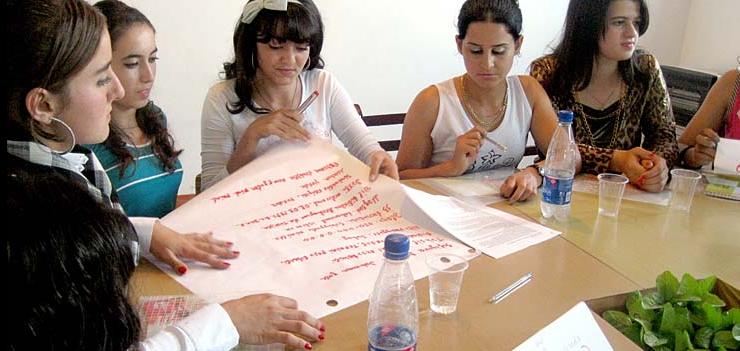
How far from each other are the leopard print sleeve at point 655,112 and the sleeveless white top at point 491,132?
15.8 inches

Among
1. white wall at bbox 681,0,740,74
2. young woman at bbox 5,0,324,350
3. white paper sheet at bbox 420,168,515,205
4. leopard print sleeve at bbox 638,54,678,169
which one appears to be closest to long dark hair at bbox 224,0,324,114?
white paper sheet at bbox 420,168,515,205

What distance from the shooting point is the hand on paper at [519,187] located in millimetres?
1578

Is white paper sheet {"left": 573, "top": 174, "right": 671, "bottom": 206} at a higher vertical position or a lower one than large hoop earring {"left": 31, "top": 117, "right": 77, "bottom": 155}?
lower

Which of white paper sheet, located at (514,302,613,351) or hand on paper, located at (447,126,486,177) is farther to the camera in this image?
hand on paper, located at (447,126,486,177)

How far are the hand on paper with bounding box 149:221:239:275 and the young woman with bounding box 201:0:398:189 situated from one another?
1.50ft

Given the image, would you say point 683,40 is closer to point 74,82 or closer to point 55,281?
point 74,82

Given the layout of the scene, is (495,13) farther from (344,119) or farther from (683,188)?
(683,188)

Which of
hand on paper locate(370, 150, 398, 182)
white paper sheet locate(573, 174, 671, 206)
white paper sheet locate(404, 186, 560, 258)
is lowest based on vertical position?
white paper sheet locate(573, 174, 671, 206)

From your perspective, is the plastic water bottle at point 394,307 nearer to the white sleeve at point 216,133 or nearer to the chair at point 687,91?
the white sleeve at point 216,133

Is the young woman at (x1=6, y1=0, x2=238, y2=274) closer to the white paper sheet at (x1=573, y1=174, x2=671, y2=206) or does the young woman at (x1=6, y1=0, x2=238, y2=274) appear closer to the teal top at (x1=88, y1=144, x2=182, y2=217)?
the teal top at (x1=88, y1=144, x2=182, y2=217)

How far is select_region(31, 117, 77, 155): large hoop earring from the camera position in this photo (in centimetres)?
106

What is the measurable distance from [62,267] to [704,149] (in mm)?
1724

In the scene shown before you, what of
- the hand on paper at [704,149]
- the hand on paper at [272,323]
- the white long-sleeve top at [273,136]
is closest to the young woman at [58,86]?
the hand on paper at [272,323]

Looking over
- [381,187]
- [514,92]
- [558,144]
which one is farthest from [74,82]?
[514,92]
